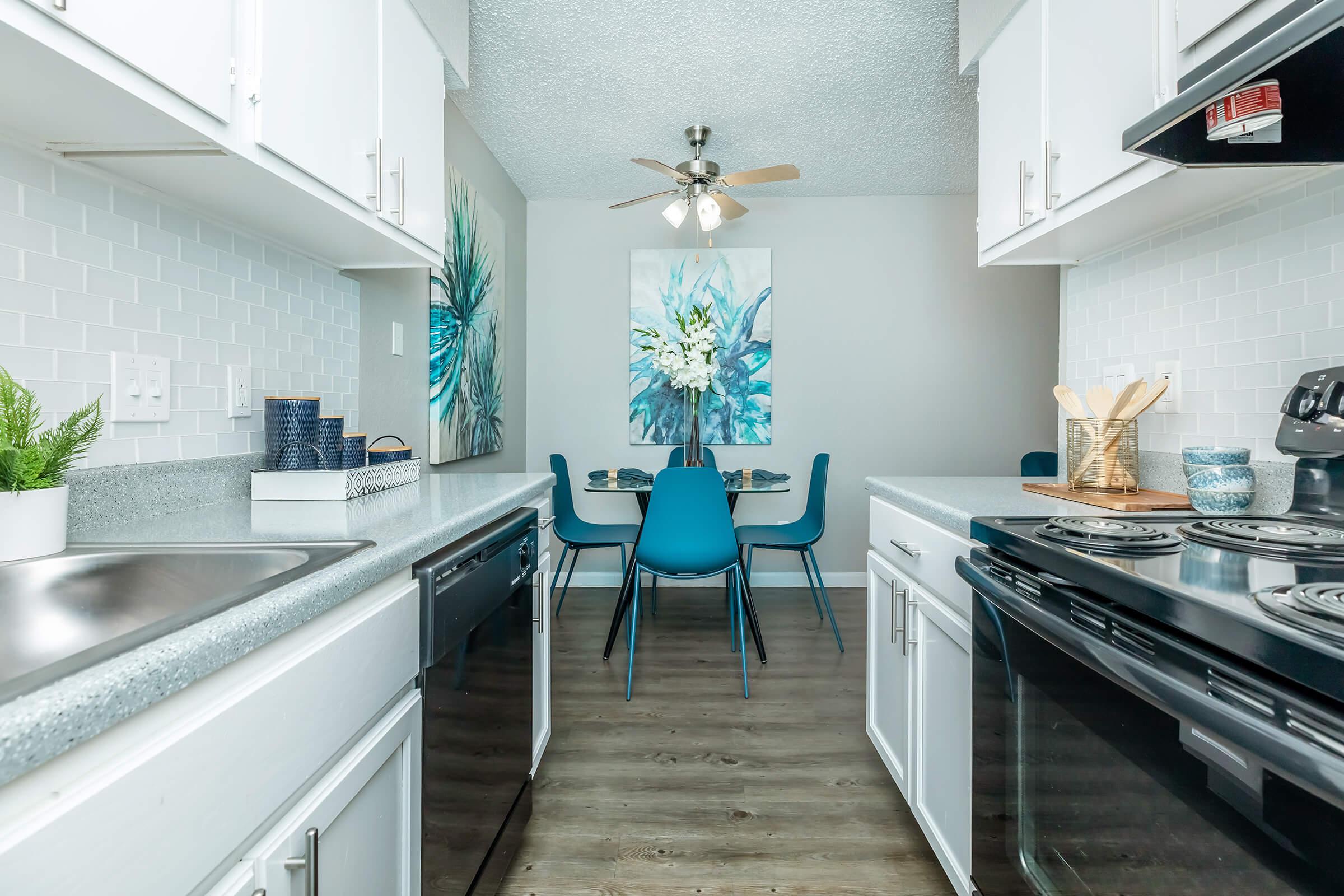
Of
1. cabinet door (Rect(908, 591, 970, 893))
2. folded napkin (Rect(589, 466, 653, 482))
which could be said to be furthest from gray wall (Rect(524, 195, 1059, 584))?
cabinet door (Rect(908, 591, 970, 893))

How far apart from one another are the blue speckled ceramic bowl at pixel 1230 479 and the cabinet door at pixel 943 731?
0.55 meters

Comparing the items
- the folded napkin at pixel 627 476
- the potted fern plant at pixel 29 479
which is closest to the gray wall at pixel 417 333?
the folded napkin at pixel 627 476

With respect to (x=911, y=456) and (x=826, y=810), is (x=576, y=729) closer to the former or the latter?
(x=826, y=810)

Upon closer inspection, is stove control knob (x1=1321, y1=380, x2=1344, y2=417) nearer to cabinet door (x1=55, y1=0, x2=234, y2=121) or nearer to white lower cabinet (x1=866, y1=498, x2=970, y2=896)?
white lower cabinet (x1=866, y1=498, x2=970, y2=896)

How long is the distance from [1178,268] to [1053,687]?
48.5 inches

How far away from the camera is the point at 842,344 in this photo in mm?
4234

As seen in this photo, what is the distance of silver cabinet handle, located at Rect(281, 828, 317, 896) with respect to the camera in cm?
70

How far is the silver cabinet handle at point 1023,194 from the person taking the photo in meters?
1.65

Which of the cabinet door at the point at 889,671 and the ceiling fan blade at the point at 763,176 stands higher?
the ceiling fan blade at the point at 763,176

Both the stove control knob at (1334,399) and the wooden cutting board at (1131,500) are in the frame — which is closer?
the stove control knob at (1334,399)

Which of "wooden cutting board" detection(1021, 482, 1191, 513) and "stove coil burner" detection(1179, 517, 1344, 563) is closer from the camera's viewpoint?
"stove coil burner" detection(1179, 517, 1344, 563)

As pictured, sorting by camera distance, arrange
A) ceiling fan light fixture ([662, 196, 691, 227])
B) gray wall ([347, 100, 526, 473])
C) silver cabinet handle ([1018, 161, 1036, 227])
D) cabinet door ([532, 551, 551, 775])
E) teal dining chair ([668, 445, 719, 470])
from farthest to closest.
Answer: teal dining chair ([668, 445, 719, 470]) < ceiling fan light fixture ([662, 196, 691, 227]) < gray wall ([347, 100, 526, 473]) < cabinet door ([532, 551, 551, 775]) < silver cabinet handle ([1018, 161, 1036, 227])

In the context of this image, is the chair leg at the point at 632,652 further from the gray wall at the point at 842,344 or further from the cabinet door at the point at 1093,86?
the cabinet door at the point at 1093,86

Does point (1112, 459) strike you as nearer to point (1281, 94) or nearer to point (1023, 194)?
point (1023, 194)
